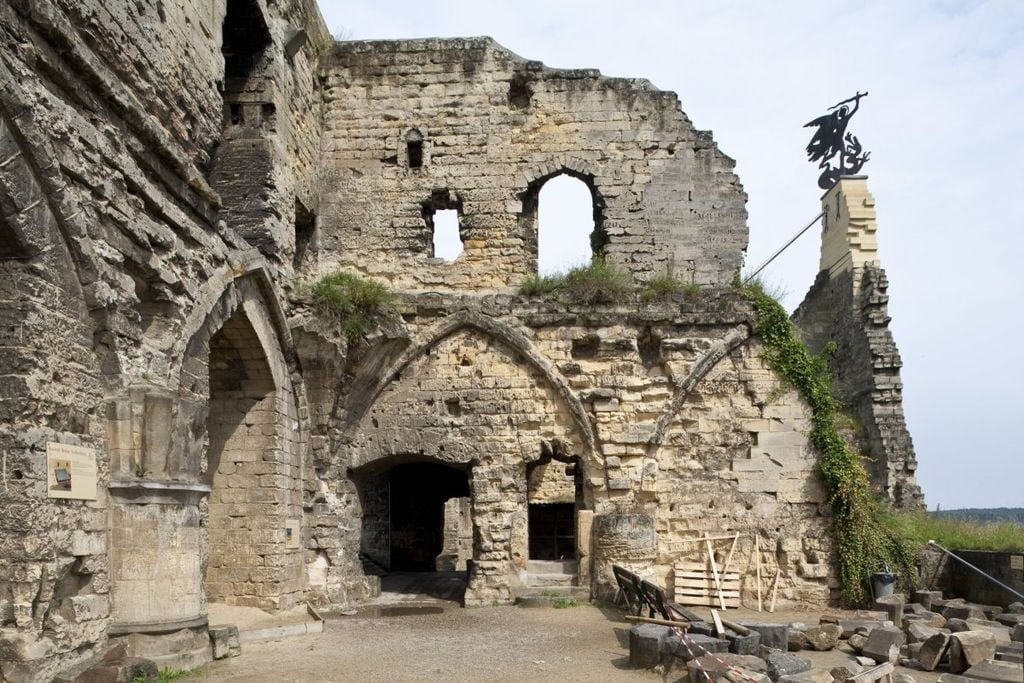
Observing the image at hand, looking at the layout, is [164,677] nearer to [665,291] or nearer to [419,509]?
[665,291]

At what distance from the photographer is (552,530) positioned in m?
17.3

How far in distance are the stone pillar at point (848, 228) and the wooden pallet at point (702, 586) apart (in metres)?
7.51

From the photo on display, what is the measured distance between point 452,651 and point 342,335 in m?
4.07

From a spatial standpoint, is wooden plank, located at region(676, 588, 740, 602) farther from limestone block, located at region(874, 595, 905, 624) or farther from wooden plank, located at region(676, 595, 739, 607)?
limestone block, located at region(874, 595, 905, 624)

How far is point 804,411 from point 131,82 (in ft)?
26.7

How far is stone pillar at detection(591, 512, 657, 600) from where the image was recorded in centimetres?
1056

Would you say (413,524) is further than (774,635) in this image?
Yes

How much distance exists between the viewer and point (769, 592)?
420 inches

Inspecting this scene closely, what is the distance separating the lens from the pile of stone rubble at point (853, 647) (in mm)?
6059

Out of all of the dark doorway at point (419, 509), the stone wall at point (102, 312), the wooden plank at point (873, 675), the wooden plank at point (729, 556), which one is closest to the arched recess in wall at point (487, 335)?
the wooden plank at point (729, 556)

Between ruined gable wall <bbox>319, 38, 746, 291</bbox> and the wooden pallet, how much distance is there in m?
3.73

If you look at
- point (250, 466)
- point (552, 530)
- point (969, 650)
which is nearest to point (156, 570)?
point (250, 466)

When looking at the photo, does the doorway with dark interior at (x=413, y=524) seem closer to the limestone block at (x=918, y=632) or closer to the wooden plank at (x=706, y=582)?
the wooden plank at (x=706, y=582)

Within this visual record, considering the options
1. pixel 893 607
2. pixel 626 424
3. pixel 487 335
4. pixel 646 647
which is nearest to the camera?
pixel 646 647
